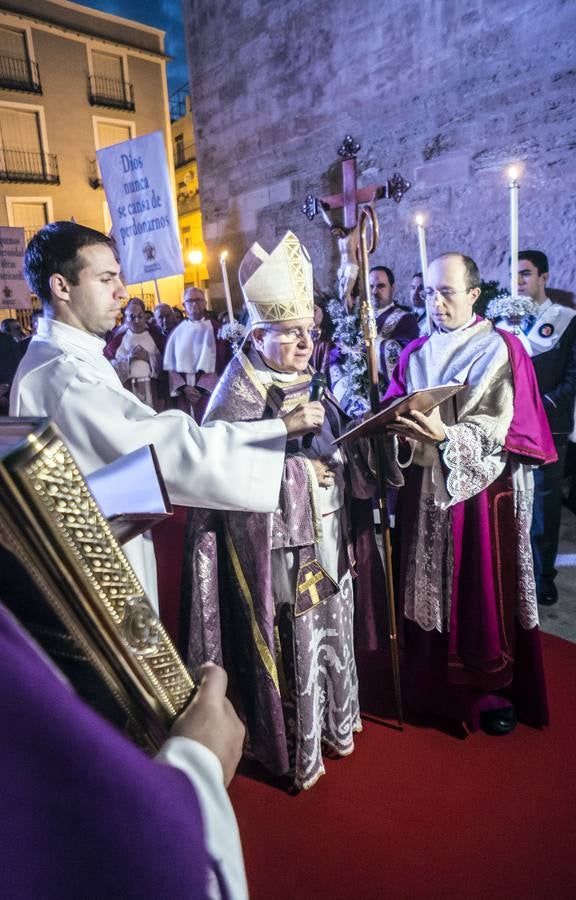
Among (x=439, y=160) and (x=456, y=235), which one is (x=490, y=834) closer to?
(x=456, y=235)

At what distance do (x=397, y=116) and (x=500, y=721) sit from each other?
6.64 meters

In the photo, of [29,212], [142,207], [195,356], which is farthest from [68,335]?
[29,212]

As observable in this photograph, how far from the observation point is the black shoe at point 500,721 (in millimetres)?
2555

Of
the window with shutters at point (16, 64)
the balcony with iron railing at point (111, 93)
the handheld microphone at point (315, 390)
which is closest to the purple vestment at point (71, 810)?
the handheld microphone at point (315, 390)

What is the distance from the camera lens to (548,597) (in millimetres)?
3627

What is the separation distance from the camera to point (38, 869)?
439 mm

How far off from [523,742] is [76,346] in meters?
2.64

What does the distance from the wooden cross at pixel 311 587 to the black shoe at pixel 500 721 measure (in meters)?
1.19

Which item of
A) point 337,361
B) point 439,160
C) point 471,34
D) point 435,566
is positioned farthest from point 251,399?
point 471,34

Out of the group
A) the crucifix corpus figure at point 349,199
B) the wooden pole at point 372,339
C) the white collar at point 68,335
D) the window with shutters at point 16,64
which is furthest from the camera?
the window with shutters at point 16,64

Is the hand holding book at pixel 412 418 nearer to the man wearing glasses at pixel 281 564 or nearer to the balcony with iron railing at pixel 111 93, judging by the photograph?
the man wearing glasses at pixel 281 564

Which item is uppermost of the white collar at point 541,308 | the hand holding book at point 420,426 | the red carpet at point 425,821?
the white collar at point 541,308

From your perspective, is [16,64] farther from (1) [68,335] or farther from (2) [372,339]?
(2) [372,339]

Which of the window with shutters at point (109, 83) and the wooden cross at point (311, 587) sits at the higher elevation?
the window with shutters at point (109, 83)
